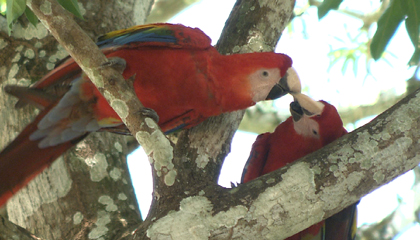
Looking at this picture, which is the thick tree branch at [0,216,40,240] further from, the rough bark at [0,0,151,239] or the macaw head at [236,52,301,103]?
the macaw head at [236,52,301,103]

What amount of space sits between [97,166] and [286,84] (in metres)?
1.03

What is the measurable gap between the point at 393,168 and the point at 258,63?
2.75 ft

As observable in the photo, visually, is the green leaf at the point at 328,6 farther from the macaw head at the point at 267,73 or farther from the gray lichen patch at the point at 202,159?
the gray lichen patch at the point at 202,159

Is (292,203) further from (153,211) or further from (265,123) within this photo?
(265,123)

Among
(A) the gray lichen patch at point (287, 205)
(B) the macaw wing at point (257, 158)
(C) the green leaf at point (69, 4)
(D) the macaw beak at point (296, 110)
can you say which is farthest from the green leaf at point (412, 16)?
(C) the green leaf at point (69, 4)

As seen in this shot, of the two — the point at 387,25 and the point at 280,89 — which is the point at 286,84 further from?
the point at 387,25

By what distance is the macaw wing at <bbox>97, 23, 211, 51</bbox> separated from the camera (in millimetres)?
2086

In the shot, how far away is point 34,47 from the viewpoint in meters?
2.35

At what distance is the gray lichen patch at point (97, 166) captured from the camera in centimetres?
211

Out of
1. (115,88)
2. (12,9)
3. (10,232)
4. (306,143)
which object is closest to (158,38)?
(115,88)

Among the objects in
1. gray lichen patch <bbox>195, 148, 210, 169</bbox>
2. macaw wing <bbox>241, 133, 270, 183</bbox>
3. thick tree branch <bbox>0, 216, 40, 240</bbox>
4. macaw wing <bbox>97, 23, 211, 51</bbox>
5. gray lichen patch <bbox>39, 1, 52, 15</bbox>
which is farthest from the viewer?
macaw wing <bbox>241, 133, 270, 183</bbox>

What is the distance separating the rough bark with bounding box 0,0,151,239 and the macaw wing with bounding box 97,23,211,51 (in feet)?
1.35

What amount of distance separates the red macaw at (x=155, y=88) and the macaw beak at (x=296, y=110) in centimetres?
24

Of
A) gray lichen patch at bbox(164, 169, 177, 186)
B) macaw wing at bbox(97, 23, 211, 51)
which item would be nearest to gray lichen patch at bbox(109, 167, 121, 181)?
macaw wing at bbox(97, 23, 211, 51)
